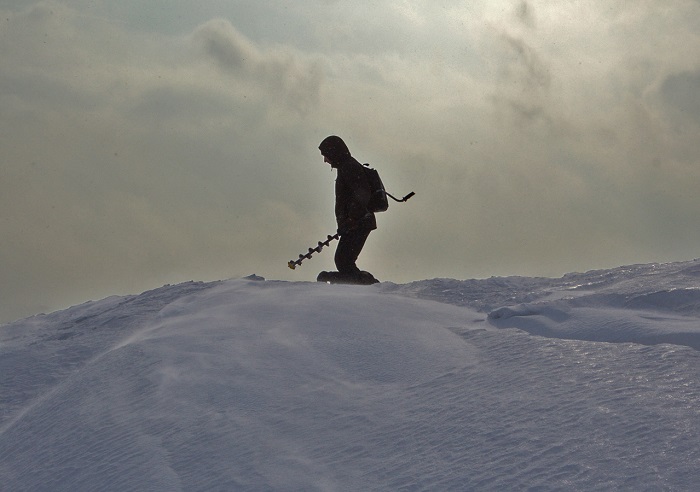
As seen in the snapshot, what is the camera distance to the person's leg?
29.4 ft

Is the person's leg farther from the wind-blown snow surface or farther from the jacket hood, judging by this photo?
the wind-blown snow surface

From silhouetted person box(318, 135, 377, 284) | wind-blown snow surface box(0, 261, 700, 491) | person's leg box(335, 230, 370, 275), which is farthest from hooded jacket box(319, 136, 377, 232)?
wind-blown snow surface box(0, 261, 700, 491)

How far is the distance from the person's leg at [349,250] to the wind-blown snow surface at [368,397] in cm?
274

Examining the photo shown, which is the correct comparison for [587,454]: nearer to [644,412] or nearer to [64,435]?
[644,412]

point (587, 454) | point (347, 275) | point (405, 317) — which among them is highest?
point (347, 275)

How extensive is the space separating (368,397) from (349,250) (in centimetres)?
508

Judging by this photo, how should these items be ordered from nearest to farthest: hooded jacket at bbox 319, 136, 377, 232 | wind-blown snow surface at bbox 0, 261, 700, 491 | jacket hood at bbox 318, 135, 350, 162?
wind-blown snow surface at bbox 0, 261, 700, 491 < hooded jacket at bbox 319, 136, 377, 232 < jacket hood at bbox 318, 135, 350, 162

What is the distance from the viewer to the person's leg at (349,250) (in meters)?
8.96

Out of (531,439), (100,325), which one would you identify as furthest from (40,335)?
(531,439)

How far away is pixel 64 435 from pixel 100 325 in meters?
2.75

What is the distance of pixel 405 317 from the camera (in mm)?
5445

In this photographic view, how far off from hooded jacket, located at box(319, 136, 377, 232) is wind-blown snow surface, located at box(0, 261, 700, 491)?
2.71 m

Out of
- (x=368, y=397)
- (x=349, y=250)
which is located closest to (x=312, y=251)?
(x=349, y=250)

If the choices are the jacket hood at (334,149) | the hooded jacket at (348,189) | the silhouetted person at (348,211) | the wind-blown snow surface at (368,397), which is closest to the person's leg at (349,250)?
the silhouetted person at (348,211)
